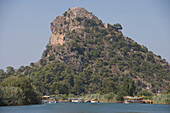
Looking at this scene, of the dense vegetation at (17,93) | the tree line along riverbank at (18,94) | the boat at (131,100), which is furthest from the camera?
the boat at (131,100)

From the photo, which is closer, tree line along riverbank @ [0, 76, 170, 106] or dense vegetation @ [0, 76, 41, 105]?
dense vegetation @ [0, 76, 41, 105]

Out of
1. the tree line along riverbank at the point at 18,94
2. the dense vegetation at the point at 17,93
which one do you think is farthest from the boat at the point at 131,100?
the dense vegetation at the point at 17,93

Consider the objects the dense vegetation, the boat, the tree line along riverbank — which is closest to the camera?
the dense vegetation

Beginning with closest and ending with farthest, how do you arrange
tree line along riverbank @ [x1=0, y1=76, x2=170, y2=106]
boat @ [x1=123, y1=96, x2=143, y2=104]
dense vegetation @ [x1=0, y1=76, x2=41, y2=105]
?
dense vegetation @ [x1=0, y1=76, x2=41, y2=105] → tree line along riverbank @ [x1=0, y1=76, x2=170, y2=106] → boat @ [x1=123, y1=96, x2=143, y2=104]

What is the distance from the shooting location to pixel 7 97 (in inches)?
4636

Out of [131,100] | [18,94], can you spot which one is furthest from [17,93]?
[131,100]

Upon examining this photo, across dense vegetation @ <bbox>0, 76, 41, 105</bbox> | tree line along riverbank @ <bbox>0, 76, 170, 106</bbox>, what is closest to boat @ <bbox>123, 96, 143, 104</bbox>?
tree line along riverbank @ <bbox>0, 76, 170, 106</bbox>

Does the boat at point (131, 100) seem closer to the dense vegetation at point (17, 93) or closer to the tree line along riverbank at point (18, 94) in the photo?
the tree line along riverbank at point (18, 94)

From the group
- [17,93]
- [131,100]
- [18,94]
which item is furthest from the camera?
[131,100]

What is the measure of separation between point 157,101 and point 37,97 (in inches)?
2398

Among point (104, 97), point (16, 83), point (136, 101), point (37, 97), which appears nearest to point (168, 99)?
point (136, 101)

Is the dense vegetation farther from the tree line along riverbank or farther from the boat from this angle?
the boat

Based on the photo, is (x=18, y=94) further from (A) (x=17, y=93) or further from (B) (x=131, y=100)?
(B) (x=131, y=100)

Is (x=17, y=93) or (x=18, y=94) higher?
(x=17, y=93)
